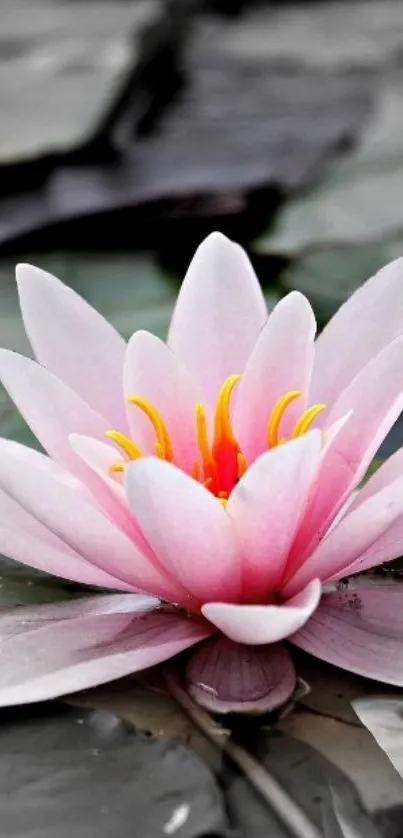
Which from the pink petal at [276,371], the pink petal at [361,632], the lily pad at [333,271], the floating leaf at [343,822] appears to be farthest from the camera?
the lily pad at [333,271]

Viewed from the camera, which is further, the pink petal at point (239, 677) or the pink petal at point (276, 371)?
the pink petal at point (276, 371)

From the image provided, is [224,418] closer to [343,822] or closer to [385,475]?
[385,475]

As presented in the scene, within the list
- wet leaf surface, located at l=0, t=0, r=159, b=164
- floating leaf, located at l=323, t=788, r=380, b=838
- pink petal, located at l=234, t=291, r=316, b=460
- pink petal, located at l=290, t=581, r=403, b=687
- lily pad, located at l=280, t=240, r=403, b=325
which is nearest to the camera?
floating leaf, located at l=323, t=788, r=380, b=838

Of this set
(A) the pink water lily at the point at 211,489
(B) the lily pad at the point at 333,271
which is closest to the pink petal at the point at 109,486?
(A) the pink water lily at the point at 211,489

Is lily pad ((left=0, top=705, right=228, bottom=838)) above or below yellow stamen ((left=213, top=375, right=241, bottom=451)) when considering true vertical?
below

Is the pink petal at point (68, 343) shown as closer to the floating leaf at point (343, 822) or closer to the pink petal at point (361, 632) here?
the pink petal at point (361, 632)

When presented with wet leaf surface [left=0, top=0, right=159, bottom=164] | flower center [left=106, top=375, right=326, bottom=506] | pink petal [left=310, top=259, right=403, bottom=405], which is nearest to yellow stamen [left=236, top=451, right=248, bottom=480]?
flower center [left=106, top=375, right=326, bottom=506]

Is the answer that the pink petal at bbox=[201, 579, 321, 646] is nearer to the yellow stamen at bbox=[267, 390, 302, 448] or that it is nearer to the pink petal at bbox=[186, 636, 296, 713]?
the pink petal at bbox=[186, 636, 296, 713]

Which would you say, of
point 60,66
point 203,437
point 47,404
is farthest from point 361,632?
point 60,66
